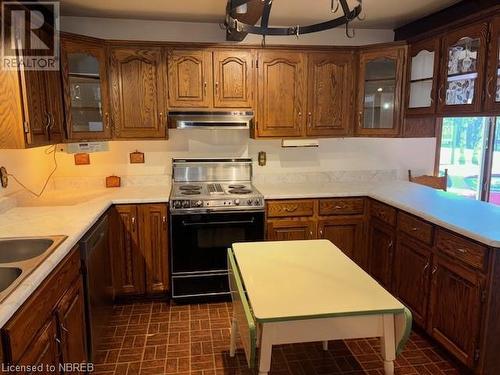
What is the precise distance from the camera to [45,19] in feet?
8.68

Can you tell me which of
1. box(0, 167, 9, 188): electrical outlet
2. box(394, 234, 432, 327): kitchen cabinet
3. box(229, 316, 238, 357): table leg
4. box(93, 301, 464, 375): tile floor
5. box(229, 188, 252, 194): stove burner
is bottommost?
box(93, 301, 464, 375): tile floor

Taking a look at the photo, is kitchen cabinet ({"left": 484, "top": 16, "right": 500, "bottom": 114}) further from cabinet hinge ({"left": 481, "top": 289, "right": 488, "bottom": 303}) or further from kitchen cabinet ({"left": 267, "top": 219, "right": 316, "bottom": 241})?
kitchen cabinet ({"left": 267, "top": 219, "right": 316, "bottom": 241})

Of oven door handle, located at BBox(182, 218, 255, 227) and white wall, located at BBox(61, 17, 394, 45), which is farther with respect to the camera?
white wall, located at BBox(61, 17, 394, 45)

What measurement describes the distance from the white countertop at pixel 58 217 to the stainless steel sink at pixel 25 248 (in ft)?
0.30

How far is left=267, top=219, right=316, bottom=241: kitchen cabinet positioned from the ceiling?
5.82 feet

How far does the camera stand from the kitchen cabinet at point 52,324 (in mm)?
1349

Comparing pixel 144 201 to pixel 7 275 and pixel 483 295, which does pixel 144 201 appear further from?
pixel 483 295

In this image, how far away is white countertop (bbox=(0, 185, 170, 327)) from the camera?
58.4 inches

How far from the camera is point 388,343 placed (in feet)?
5.40

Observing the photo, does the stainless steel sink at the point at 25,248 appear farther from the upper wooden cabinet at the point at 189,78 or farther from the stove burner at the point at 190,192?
the upper wooden cabinet at the point at 189,78

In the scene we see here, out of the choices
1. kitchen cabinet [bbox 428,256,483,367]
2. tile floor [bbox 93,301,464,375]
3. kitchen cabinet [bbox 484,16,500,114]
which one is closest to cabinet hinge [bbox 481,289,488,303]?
kitchen cabinet [bbox 428,256,483,367]

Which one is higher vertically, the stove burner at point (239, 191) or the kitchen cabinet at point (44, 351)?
the stove burner at point (239, 191)

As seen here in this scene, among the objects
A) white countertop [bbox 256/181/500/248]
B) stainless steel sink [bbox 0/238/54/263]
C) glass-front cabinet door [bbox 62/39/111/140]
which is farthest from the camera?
glass-front cabinet door [bbox 62/39/111/140]

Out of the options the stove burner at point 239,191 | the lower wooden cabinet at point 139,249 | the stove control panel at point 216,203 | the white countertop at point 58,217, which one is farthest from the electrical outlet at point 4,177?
the stove burner at point 239,191
